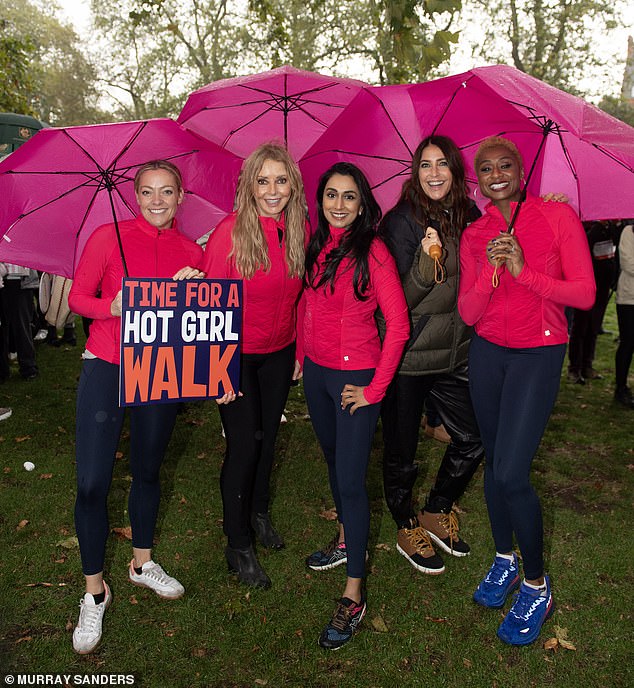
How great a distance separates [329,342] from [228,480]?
1103 mm

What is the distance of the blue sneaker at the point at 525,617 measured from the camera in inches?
132

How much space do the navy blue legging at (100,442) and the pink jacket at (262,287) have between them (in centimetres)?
61

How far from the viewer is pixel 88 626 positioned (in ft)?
10.8

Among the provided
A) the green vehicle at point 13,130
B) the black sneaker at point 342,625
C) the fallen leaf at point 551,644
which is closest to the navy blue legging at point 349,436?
the black sneaker at point 342,625

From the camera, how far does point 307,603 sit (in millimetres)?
3729

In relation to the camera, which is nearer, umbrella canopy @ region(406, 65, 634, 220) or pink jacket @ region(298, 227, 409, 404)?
umbrella canopy @ region(406, 65, 634, 220)

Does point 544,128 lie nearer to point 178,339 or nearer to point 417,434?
point 417,434

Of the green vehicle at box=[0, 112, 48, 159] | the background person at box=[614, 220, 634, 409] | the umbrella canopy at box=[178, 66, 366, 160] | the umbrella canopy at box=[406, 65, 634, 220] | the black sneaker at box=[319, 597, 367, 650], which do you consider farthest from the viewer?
the green vehicle at box=[0, 112, 48, 159]

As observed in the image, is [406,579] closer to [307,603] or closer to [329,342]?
[307,603]

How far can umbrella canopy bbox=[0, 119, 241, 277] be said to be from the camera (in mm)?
3406

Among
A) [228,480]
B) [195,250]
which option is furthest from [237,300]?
[228,480]

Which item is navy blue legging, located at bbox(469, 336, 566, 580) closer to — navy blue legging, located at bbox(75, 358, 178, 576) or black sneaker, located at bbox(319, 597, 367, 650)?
black sneaker, located at bbox(319, 597, 367, 650)

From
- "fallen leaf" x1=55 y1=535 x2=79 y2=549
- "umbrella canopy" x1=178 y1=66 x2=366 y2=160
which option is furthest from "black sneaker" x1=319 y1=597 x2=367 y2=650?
"umbrella canopy" x1=178 y1=66 x2=366 y2=160

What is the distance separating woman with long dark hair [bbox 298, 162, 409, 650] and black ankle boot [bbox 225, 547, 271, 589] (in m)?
0.62
